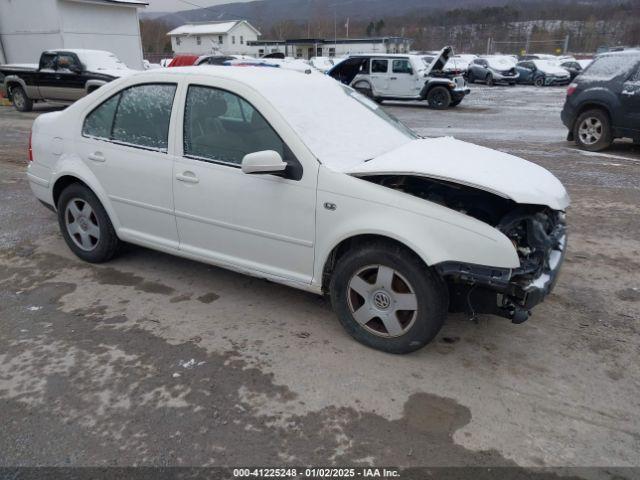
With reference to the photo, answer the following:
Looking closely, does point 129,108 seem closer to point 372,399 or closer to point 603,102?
point 372,399

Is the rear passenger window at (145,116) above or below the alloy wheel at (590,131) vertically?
above

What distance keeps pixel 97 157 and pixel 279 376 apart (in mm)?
2429

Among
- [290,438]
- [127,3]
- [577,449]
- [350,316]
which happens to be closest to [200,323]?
[350,316]

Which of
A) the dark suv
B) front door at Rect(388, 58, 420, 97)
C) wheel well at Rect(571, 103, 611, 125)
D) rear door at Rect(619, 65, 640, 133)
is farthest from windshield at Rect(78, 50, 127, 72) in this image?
rear door at Rect(619, 65, 640, 133)

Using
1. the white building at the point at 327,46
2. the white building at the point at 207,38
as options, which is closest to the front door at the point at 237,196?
the white building at the point at 327,46

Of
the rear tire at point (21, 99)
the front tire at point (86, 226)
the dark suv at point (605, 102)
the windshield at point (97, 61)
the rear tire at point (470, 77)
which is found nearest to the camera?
the front tire at point (86, 226)

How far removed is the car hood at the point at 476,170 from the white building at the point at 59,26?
22.0 meters

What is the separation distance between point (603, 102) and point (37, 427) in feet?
31.6

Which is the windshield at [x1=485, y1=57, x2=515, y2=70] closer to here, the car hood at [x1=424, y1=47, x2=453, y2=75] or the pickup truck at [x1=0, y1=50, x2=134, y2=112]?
the car hood at [x1=424, y1=47, x2=453, y2=75]

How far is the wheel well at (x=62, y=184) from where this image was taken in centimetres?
439

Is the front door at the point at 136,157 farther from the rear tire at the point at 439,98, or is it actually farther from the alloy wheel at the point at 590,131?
the rear tire at the point at 439,98

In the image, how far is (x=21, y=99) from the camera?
15.5 meters

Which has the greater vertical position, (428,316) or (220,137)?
(220,137)

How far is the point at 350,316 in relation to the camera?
3.29m
